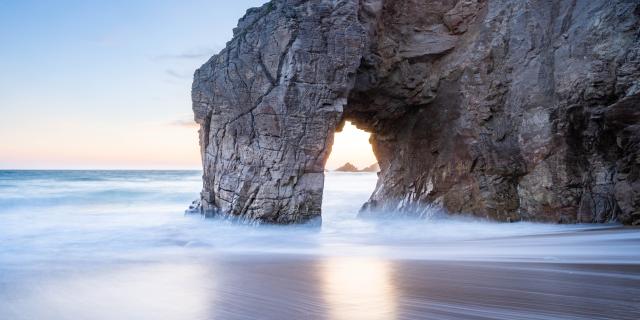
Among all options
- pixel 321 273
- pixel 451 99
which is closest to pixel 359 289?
pixel 321 273

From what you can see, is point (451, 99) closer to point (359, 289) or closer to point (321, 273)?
point (321, 273)

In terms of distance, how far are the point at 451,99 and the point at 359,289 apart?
9843 mm

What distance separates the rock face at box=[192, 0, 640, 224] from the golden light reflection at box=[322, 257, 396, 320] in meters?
5.84

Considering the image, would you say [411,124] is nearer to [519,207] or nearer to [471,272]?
[519,207]

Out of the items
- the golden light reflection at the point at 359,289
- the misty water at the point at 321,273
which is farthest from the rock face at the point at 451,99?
the golden light reflection at the point at 359,289

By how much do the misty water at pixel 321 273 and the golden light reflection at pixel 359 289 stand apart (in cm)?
1

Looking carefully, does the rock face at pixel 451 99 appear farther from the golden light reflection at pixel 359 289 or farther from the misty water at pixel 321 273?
the golden light reflection at pixel 359 289

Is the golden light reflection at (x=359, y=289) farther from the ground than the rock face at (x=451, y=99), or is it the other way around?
the rock face at (x=451, y=99)

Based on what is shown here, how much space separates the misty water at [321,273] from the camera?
4.29 m

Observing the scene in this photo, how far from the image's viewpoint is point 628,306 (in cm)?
411

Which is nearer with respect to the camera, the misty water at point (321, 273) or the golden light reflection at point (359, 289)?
the golden light reflection at point (359, 289)

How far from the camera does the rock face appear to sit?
10.6 meters

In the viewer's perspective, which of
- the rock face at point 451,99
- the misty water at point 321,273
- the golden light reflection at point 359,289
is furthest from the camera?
the rock face at point 451,99

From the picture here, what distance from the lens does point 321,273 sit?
604 centimetres
